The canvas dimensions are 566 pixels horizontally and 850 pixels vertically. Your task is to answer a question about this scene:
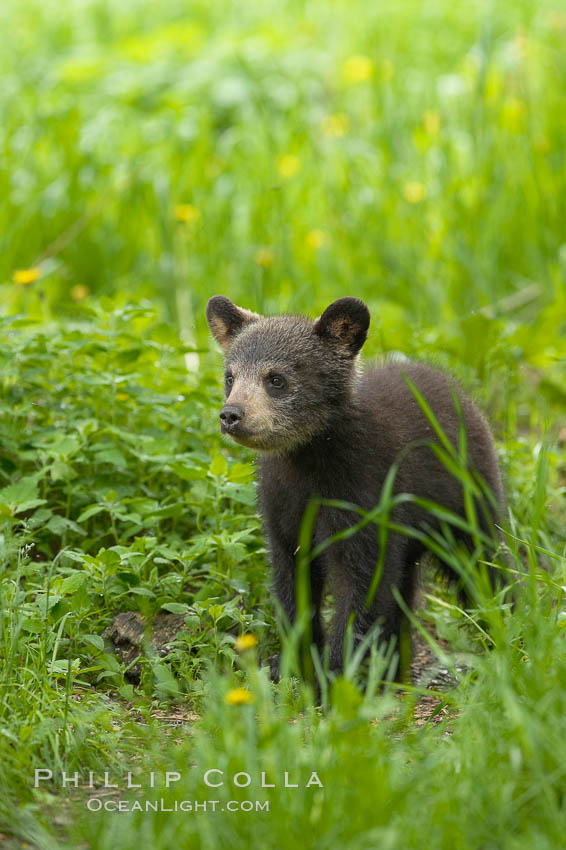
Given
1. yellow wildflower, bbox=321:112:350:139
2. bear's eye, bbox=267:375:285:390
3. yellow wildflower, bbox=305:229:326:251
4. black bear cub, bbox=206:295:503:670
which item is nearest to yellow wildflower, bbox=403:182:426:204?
yellow wildflower, bbox=305:229:326:251

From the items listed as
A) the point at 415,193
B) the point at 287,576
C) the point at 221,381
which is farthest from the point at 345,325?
the point at 415,193

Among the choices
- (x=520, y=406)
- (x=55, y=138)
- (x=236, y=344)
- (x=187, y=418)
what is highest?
(x=55, y=138)

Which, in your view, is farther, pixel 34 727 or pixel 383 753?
pixel 34 727

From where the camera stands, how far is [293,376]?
4191 millimetres

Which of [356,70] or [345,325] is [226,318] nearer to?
[345,325]

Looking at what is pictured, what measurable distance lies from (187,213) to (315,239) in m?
0.94

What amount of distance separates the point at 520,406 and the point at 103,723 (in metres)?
4.03

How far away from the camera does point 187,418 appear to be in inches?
201

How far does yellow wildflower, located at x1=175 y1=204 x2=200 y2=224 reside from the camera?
7.30 m

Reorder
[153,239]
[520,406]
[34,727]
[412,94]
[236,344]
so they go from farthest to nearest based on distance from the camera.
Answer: [412,94]
[153,239]
[520,406]
[236,344]
[34,727]

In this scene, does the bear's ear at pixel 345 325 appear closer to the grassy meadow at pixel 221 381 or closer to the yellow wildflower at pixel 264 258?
the grassy meadow at pixel 221 381

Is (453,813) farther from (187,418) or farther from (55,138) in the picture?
(55,138)

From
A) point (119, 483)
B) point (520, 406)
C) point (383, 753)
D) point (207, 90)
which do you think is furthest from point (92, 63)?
point (383, 753)

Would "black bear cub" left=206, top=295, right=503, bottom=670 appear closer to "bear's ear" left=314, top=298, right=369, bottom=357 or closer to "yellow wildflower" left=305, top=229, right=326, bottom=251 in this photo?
"bear's ear" left=314, top=298, right=369, bottom=357
